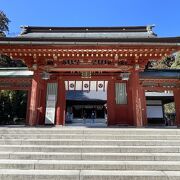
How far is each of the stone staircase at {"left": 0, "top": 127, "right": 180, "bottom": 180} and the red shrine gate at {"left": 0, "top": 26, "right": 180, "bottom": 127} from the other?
10.4 feet

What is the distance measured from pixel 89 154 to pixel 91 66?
6.08m

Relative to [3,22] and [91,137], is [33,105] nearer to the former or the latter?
[91,137]

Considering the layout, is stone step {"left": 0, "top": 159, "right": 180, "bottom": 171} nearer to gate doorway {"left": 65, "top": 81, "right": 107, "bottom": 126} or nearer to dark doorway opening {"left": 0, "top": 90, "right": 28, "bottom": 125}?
dark doorway opening {"left": 0, "top": 90, "right": 28, "bottom": 125}

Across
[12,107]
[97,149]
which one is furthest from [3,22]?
[97,149]

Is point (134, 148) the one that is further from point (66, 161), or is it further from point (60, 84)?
point (60, 84)

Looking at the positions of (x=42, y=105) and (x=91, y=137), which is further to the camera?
(x=42, y=105)

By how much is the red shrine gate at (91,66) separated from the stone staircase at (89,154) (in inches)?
125

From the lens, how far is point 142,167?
574 centimetres

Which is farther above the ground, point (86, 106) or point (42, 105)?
point (86, 106)

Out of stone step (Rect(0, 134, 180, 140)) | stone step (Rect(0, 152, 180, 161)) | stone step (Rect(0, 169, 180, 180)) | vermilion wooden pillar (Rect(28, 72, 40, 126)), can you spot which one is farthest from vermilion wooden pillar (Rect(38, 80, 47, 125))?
stone step (Rect(0, 169, 180, 180))

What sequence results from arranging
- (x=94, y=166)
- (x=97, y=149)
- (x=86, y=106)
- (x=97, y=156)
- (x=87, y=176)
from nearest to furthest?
(x=87, y=176) → (x=94, y=166) → (x=97, y=156) → (x=97, y=149) → (x=86, y=106)

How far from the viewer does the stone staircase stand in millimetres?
5332

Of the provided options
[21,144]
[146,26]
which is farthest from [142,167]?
[146,26]

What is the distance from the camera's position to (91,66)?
1159 cm
